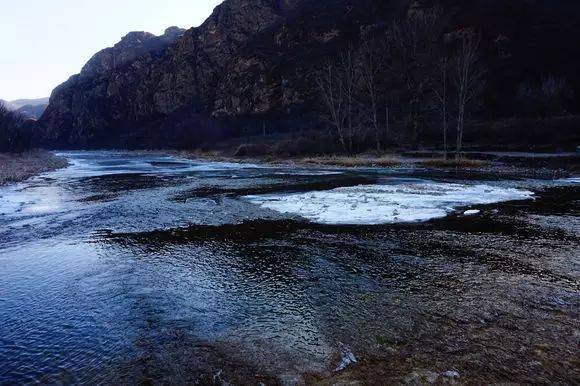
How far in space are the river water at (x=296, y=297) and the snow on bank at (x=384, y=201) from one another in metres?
0.19

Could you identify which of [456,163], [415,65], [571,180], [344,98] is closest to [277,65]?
[344,98]

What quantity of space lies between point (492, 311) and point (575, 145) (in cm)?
4020

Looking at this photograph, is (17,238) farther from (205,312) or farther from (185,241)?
(205,312)

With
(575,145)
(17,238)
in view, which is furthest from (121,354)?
(575,145)

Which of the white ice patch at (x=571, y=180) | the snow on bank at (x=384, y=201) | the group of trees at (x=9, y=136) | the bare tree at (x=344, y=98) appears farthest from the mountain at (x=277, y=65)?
the snow on bank at (x=384, y=201)

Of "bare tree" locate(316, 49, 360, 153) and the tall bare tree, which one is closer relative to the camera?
"bare tree" locate(316, 49, 360, 153)

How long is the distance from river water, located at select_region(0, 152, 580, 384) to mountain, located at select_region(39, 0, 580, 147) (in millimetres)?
56021

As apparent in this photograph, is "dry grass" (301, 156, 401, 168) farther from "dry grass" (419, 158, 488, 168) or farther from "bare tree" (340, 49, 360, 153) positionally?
"bare tree" (340, 49, 360, 153)

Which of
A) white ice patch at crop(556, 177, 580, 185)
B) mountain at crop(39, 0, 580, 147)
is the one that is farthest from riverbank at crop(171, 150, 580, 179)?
mountain at crop(39, 0, 580, 147)

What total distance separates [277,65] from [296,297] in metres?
116

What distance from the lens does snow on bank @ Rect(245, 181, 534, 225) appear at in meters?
13.5

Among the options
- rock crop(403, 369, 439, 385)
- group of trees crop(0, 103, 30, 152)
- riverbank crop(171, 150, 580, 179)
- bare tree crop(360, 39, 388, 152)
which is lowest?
rock crop(403, 369, 439, 385)

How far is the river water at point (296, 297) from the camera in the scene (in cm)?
468

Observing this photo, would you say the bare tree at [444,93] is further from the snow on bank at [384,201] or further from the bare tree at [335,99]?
the snow on bank at [384,201]
